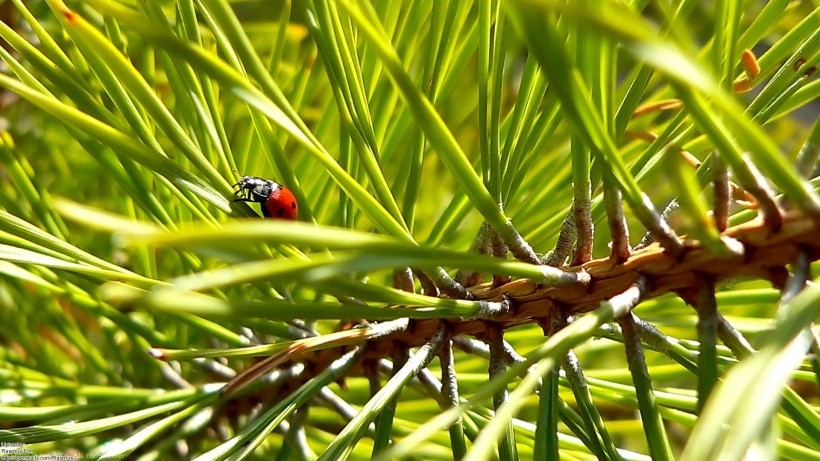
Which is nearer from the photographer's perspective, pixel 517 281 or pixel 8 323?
pixel 517 281

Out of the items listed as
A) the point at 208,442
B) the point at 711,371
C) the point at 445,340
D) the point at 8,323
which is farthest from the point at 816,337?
the point at 8,323

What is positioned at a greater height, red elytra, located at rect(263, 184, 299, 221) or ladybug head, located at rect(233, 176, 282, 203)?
ladybug head, located at rect(233, 176, 282, 203)

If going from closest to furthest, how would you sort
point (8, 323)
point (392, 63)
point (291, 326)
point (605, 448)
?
1. point (392, 63)
2. point (605, 448)
3. point (291, 326)
4. point (8, 323)

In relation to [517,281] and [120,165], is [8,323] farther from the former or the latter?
[517,281]

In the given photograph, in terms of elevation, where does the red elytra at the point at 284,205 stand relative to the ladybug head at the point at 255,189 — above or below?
below
